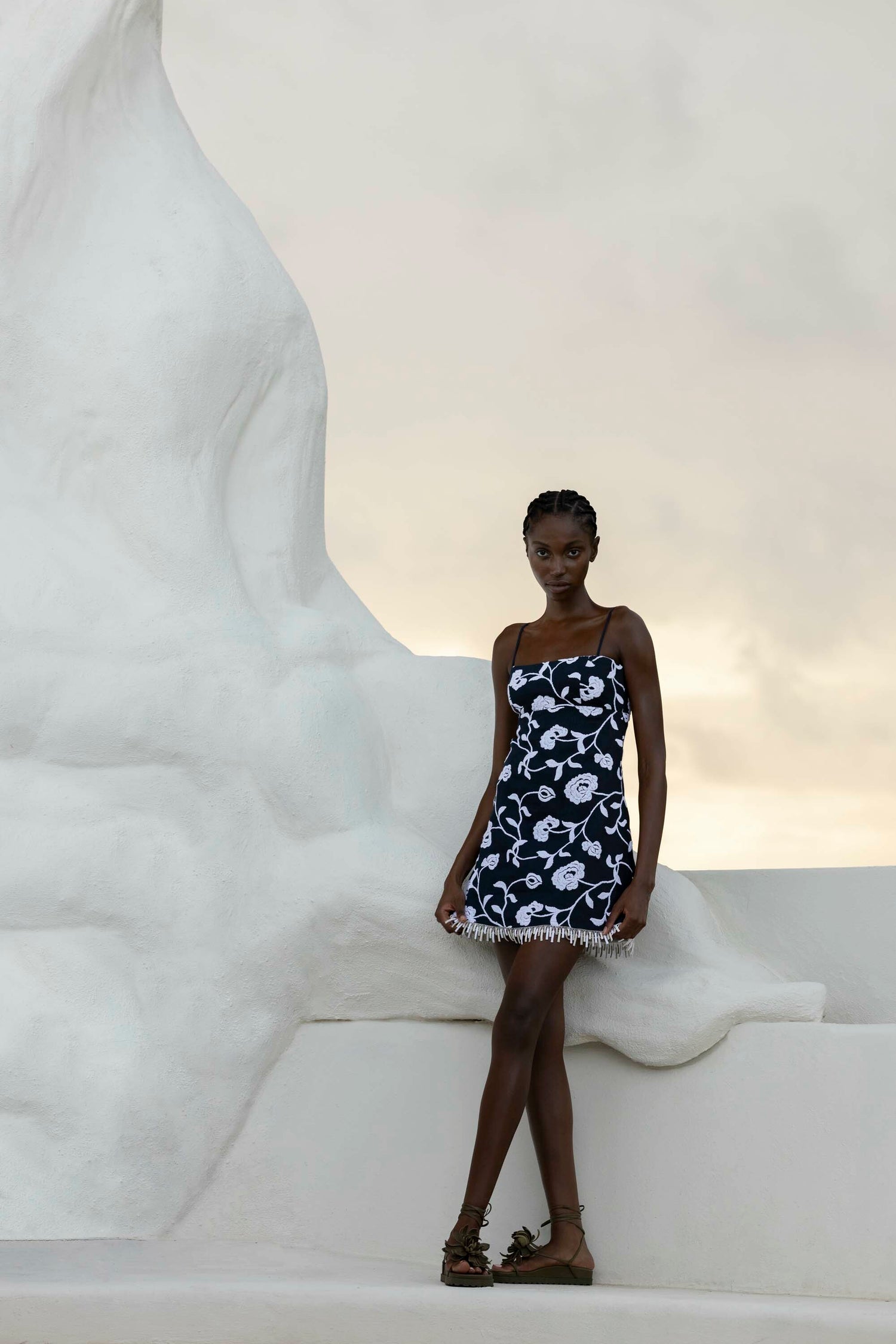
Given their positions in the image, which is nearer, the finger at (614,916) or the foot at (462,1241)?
the foot at (462,1241)

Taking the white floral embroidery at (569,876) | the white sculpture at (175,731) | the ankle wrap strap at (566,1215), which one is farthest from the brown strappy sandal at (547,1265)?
the white floral embroidery at (569,876)

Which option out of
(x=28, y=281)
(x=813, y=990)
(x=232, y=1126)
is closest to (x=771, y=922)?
(x=813, y=990)

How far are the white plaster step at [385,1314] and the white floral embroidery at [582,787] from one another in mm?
973

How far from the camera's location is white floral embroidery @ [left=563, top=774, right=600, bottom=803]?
3283mm

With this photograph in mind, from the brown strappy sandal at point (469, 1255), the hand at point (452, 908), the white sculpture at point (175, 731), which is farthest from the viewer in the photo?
the white sculpture at point (175, 731)

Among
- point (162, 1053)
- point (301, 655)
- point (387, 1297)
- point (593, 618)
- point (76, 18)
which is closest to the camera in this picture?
point (387, 1297)

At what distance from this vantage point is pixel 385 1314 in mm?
2922

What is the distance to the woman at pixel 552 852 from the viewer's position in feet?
10.2

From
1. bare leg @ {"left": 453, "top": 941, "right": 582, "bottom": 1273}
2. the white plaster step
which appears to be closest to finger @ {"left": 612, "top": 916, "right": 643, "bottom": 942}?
bare leg @ {"left": 453, "top": 941, "right": 582, "bottom": 1273}

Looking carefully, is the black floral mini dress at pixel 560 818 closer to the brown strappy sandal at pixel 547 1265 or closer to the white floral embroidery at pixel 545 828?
the white floral embroidery at pixel 545 828

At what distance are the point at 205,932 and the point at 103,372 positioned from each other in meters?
1.47

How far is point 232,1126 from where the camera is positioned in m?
3.71

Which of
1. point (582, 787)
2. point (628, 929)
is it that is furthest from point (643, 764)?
point (628, 929)

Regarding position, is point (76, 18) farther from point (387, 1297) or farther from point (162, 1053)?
point (387, 1297)
